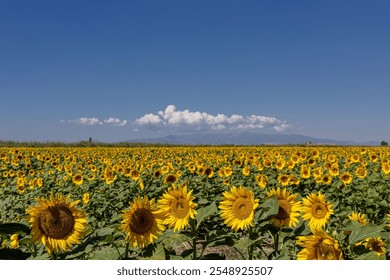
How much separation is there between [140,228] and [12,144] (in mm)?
46020

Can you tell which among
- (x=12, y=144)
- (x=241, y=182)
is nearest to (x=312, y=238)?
(x=241, y=182)

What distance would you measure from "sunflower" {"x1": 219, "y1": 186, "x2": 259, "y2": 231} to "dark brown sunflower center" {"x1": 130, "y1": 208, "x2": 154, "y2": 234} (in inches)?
24.5

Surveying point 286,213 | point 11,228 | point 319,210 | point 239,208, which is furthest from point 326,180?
point 11,228

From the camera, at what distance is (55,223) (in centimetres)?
277

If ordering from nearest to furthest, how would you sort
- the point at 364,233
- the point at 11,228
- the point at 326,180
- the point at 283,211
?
the point at 11,228
the point at 364,233
the point at 283,211
the point at 326,180

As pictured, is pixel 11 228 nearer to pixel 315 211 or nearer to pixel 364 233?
pixel 364 233

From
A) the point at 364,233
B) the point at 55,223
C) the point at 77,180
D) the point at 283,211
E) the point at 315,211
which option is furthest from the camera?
the point at 77,180

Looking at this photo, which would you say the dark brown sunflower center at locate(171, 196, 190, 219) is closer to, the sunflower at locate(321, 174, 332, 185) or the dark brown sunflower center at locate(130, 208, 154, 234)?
the dark brown sunflower center at locate(130, 208, 154, 234)

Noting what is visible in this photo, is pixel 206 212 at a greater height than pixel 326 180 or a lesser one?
greater

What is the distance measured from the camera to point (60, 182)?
12.3 metres

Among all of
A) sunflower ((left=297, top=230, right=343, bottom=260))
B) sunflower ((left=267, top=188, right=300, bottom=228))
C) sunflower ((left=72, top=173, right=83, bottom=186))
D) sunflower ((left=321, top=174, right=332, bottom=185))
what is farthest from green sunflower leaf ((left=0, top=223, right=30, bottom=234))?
sunflower ((left=72, top=173, right=83, bottom=186))

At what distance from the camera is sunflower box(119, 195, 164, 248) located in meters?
2.84

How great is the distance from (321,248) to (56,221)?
1.68 m
